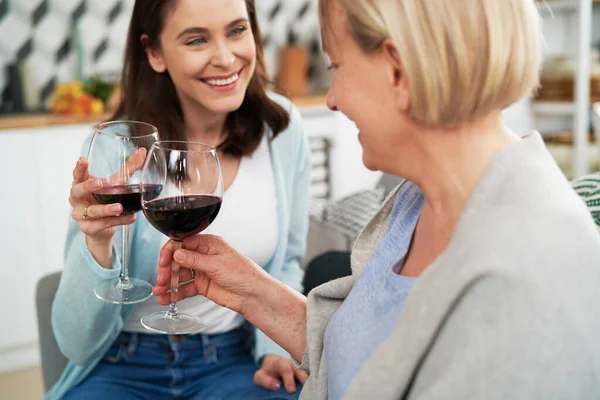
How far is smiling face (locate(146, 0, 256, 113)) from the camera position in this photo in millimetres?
1550

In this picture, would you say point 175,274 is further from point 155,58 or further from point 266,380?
point 155,58

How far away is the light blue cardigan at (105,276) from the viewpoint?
1.41 metres

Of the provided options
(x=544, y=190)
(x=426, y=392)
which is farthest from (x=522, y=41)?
(x=426, y=392)

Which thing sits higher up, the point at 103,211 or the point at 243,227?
the point at 103,211

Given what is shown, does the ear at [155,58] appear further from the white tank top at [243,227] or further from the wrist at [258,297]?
the wrist at [258,297]

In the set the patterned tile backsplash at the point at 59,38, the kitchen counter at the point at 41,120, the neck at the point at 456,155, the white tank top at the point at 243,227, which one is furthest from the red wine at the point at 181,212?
the patterned tile backsplash at the point at 59,38

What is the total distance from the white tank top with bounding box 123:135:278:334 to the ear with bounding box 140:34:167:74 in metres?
0.31

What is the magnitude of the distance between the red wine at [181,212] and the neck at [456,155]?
360mm

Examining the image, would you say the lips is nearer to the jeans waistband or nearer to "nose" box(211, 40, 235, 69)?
"nose" box(211, 40, 235, 69)

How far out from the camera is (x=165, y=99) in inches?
67.4

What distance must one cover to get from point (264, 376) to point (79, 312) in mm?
427

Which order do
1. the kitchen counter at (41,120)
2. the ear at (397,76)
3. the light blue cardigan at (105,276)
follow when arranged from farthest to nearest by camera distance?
the kitchen counter at (41,120) < the light blue cardigan at (105,276) < the ear at (397,76)

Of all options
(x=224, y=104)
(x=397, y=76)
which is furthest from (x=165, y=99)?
(x=397, y=76)

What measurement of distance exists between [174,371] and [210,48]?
76 centimetres
